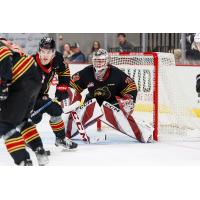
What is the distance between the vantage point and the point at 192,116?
17.9 ft

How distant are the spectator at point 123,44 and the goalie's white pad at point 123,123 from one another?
2.50 m

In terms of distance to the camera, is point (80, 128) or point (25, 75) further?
point (80, 128)

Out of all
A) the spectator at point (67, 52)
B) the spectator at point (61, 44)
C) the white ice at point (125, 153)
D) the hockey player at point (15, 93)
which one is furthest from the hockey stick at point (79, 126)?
the spectator at point (61, 44)

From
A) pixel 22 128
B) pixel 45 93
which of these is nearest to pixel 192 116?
pixel 45 93

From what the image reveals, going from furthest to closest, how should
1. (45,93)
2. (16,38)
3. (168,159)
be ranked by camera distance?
1. (16,38)
2. (45,93)
3. (168,159)

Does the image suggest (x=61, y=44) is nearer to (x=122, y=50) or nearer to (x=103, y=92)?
(x=122, y=50)

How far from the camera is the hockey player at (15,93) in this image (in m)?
3.19

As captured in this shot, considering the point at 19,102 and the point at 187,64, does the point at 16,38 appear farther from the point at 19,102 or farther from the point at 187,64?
the point at 19,102

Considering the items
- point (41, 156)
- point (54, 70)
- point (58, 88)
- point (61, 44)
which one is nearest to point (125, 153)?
point (58, 88)

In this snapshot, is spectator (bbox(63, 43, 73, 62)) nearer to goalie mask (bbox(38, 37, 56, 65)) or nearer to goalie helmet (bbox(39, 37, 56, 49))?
goalie mask (bbox(38, 37, 56, 65))

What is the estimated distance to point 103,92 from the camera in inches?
193

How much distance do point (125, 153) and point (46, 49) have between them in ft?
3.06

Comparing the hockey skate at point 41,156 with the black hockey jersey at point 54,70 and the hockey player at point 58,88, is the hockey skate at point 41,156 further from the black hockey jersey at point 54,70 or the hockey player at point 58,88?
the black hockey jersey at point 54,70

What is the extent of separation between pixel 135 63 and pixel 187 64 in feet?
2.48
